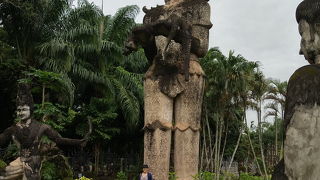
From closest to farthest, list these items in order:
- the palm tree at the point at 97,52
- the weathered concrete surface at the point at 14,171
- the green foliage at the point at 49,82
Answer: the weathered concrete surface at the point at 14,171
the green foliage at the point at 49,82
the palm tree at the point at 97,52

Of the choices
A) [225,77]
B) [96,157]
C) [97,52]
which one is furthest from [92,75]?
[225,77]

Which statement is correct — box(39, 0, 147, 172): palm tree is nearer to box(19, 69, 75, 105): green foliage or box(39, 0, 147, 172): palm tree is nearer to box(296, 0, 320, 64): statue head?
box(19, 69, 75, 105): green foliage

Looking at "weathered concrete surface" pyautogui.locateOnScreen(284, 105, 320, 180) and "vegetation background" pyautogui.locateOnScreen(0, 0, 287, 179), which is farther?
"vegetation background" pyautogui.locateOnScreen(0, 0, 287, 179)

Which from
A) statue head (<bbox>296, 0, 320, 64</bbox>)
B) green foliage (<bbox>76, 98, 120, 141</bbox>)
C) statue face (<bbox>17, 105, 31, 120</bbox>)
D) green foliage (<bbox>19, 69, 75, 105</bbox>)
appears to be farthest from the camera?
green foliage (<bbox>76, 98, 120, 141</bbox>)

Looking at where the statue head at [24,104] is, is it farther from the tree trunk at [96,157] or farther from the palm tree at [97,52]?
the tree trunk at [96,157]

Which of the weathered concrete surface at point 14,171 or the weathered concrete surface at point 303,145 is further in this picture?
the weathered concrete surface at point 14,171

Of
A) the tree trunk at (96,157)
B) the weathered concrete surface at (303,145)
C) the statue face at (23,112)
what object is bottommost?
the tree trunk at (96,157)

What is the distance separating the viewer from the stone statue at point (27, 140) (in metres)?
5.81

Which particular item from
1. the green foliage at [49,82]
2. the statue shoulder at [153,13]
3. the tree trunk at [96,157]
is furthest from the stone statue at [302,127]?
the tree trunk at [96,157]

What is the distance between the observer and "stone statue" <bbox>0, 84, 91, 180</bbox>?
581cm

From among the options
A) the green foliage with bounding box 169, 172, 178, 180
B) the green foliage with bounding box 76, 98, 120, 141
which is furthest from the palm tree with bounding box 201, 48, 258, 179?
the green foliage with bounding box 169, 172, 178, 180

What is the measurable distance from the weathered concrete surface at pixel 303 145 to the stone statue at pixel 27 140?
3732mm

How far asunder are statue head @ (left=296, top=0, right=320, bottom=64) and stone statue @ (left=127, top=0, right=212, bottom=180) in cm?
386

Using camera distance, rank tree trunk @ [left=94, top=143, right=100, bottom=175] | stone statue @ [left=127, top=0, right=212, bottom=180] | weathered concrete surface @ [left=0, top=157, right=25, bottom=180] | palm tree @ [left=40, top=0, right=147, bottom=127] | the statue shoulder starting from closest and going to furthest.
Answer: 1. weathered concrete surface @ [left=0, top=157, right=25, bottom=180]
2. stone statue @ [left=127, top=0, right=212, bottom=180]
3. the statue shoulder
4. palm tree @ [left=40, top=0, right=147, bottom=127]
5. tree trunk @ [left=94, top=143, right=100, bottom=175]
